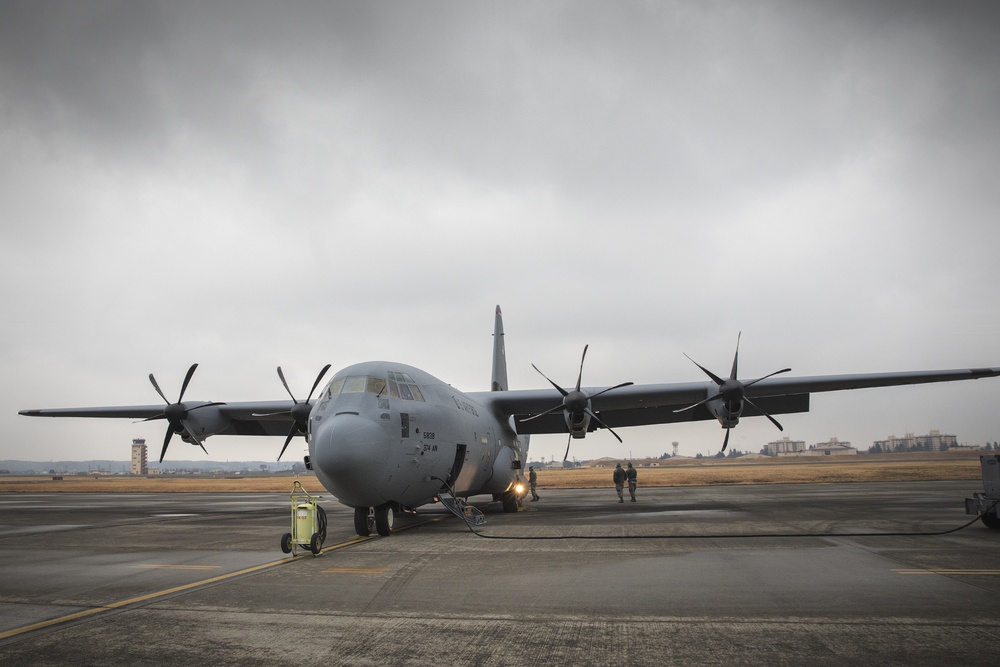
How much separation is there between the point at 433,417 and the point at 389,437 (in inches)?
91.4

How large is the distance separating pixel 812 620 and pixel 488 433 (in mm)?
15452

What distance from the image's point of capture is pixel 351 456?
1264cm

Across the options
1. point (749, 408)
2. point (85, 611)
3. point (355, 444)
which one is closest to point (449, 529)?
point (355, 444)

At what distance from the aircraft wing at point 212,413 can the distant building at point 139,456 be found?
172m

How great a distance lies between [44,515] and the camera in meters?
22.4

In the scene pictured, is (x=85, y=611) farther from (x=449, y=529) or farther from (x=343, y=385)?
(x=449, y=529)

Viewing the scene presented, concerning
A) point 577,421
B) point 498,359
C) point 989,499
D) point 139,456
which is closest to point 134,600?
point 577,421

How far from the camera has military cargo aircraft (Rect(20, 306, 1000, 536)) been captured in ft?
43.8

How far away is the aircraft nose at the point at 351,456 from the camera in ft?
41.5

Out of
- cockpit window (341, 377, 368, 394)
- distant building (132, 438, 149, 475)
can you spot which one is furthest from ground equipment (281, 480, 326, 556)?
distant building (132, 438, 149, 475)

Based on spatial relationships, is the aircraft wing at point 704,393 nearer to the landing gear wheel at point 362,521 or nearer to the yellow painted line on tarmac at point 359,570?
the landing gear wheel at point 362,521

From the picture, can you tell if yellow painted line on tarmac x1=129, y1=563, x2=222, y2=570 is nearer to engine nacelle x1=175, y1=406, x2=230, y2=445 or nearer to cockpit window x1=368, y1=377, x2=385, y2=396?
cockpit window x1=368, y1=377, x2=385, y2=396

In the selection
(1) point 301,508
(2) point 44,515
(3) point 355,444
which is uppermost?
(3) point 355,444

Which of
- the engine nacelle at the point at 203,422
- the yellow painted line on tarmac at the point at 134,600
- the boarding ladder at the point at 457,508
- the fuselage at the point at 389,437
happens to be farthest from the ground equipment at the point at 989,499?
the engine nacelle at the point at 203,422
